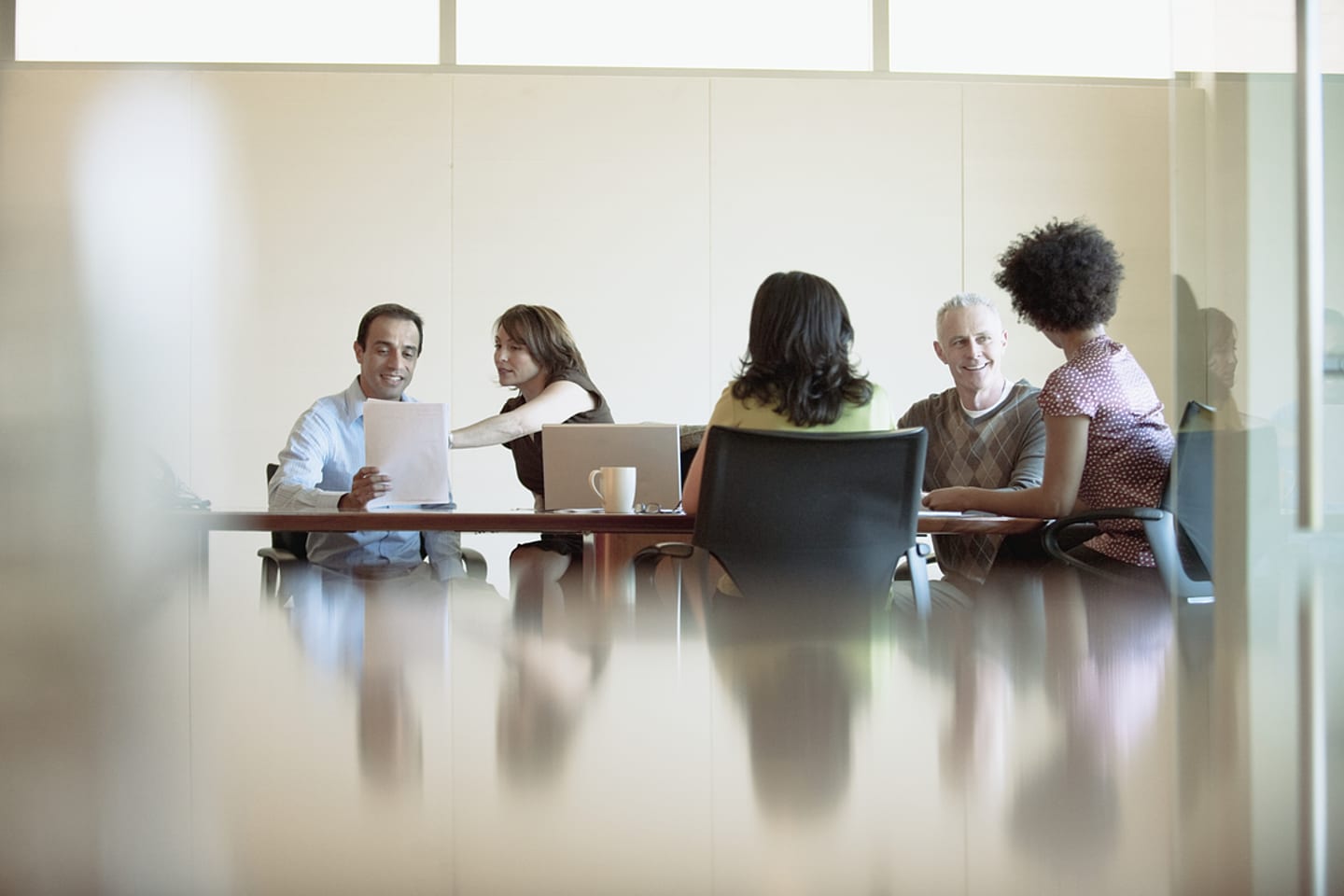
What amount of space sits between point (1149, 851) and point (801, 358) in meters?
1.81

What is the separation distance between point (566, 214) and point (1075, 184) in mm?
2609

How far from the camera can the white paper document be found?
287 centimetres

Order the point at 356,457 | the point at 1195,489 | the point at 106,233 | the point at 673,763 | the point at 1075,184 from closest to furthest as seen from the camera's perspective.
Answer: the point at 673,763 → the point at 1195,489 → the point at 356,457 → the point at 1075,184 → the point at 106,233

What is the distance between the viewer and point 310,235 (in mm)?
6082

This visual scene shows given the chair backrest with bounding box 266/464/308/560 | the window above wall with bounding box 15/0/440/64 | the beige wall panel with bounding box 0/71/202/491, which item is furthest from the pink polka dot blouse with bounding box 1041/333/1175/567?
the beige wall panel with bounding box 0/71/202/491

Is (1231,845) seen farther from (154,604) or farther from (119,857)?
(154,604)

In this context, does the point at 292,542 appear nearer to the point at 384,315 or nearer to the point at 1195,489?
the point at 384,315

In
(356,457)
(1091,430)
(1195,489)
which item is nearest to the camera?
(1195,489)

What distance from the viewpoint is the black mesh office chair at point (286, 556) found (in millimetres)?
3082

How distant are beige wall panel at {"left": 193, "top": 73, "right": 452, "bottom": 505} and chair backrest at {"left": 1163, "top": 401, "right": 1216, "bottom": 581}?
4.19 metres

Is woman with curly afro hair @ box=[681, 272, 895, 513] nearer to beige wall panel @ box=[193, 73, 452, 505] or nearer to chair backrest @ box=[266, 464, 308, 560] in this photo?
chair backrest @ box=[266, 464, 308, 560]

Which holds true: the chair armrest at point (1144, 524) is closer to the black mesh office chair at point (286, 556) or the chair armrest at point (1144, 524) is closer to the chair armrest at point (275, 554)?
the black mesh office chair at point (286, 556)

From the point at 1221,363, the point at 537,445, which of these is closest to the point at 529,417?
the point at 537,445

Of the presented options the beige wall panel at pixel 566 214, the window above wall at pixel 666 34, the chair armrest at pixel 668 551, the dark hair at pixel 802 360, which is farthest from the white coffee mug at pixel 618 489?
the window above wall at pixel 666 34
